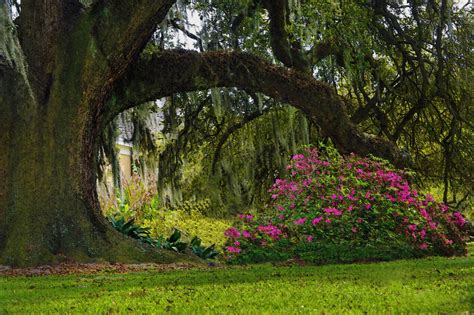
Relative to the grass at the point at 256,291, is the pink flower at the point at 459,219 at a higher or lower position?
higher

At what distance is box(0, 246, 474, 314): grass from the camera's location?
16.0ft

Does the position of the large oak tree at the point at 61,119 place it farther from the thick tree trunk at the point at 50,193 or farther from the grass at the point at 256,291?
the grass at the point at 256,291

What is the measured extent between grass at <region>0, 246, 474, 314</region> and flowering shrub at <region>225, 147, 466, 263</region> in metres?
1.72

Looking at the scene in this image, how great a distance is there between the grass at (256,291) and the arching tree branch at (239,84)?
374cm

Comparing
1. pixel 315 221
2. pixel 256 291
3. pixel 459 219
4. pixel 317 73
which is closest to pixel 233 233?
pixel 315 221

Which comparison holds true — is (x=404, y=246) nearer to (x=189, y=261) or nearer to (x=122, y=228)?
(x=189, y=261)

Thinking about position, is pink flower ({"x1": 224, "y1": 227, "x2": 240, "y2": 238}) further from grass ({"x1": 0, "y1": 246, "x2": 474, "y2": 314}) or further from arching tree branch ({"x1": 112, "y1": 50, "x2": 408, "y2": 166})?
arching tree branch ({"x1": 112, "y1": 50, "x2": 408, "y2": 166})

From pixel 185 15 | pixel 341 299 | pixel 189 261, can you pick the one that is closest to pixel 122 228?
pixel 189 261

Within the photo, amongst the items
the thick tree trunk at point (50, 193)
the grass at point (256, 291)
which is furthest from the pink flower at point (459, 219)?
the thick tree trunk at point (50, 193)

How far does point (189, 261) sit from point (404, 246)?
3572 millimetres

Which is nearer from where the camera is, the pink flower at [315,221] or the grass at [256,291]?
the grass at [256,291]

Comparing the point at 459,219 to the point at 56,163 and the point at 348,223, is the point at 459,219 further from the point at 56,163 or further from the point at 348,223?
the point at 56,163

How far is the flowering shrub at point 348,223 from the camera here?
10312 millimetres

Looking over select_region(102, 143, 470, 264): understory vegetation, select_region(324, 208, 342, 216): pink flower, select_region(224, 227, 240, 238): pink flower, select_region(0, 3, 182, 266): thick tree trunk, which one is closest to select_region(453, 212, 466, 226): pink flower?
select_region(102, 143, 470, 264): understory vegetation
